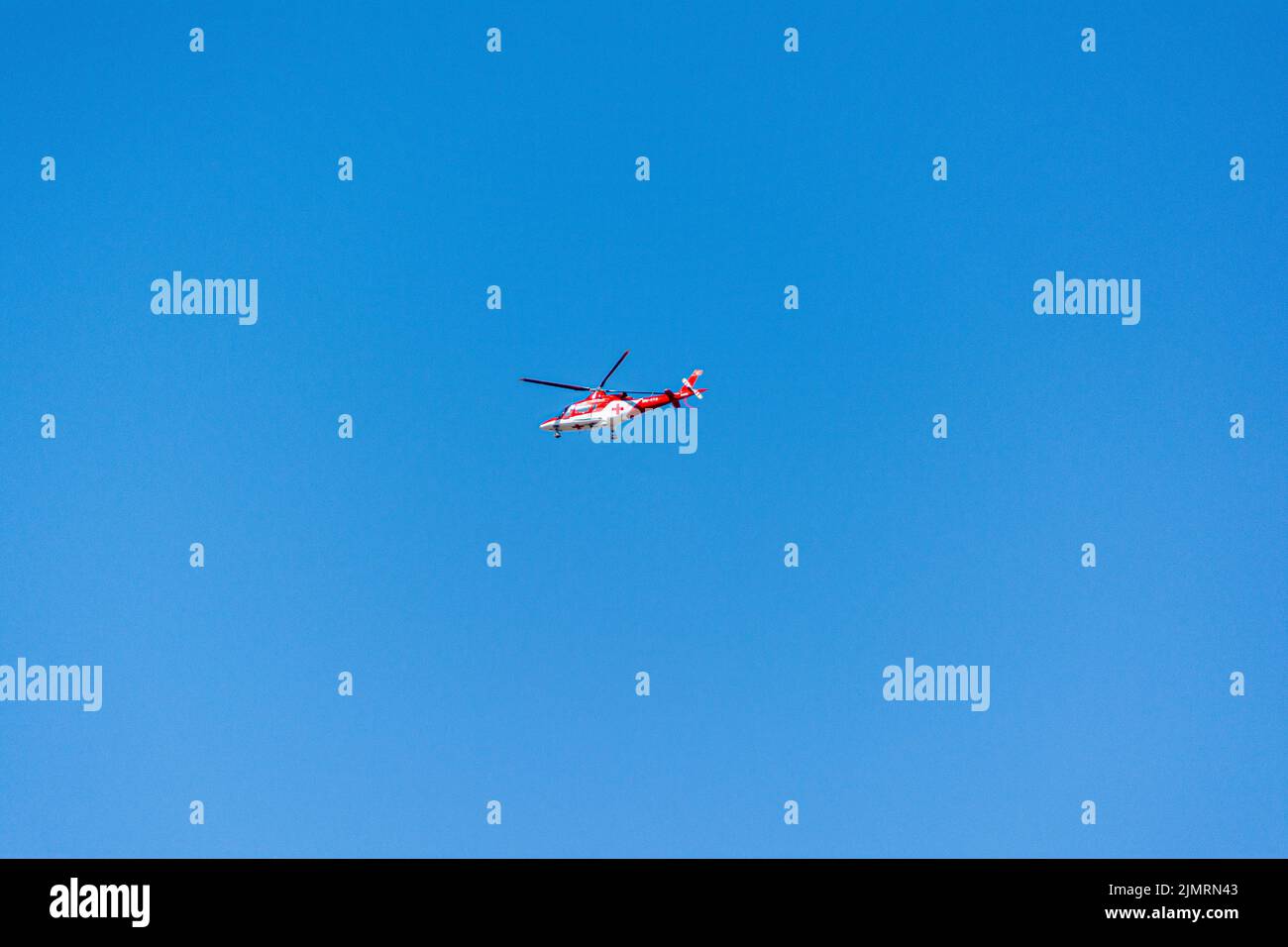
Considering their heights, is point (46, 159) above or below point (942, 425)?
above

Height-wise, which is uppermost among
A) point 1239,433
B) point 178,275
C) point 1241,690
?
point 178,275
